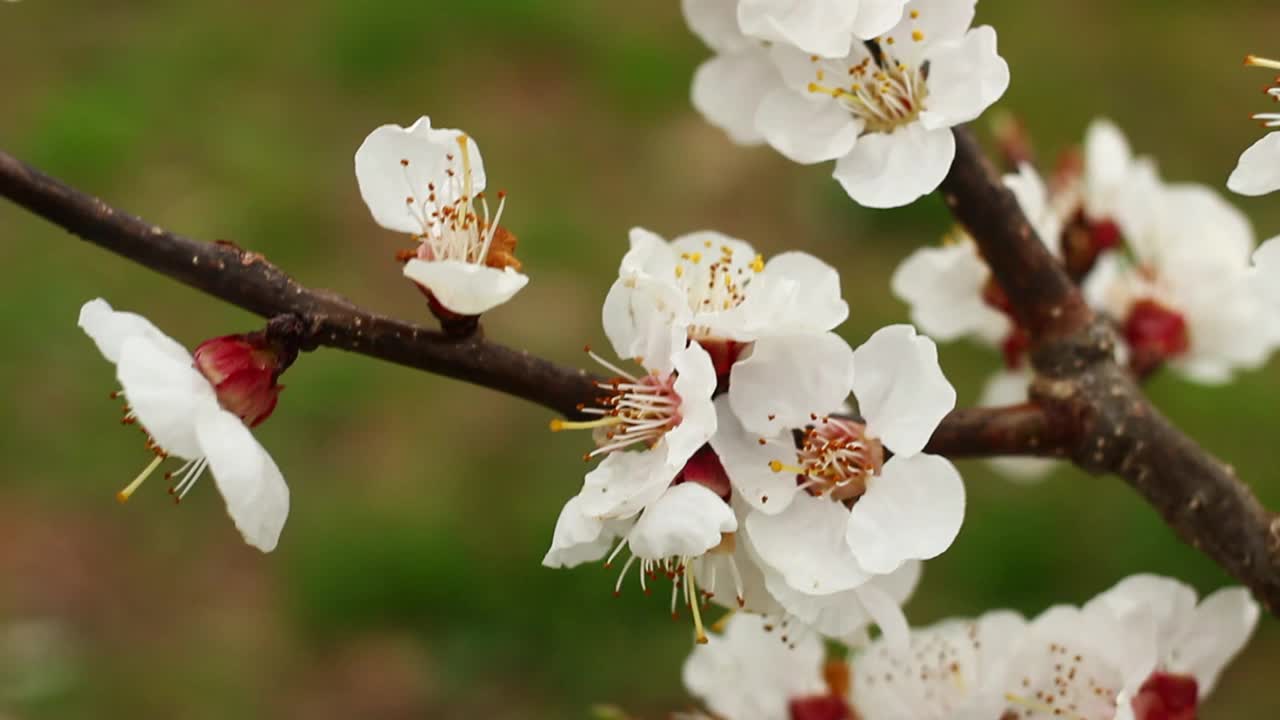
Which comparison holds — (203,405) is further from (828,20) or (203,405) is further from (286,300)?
(828,20)

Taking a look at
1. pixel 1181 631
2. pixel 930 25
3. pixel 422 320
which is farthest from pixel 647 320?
pixel 422 320

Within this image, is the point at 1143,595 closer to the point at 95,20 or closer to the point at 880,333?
the point at 880,333

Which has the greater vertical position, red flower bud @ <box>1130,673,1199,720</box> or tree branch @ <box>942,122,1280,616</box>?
tree branch @ <box>942,122,1280,616</box>

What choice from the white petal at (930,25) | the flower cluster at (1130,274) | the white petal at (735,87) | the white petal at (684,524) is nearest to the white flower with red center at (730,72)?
the white petal at (735,87)

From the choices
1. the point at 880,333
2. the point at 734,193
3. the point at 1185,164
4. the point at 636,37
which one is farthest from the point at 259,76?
the point at 880,333

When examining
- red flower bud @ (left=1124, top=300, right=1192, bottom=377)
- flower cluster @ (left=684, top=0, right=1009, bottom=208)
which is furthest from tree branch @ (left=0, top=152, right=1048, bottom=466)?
red flower bud @ (left=1124, top=300, right=1192, bottom=377)

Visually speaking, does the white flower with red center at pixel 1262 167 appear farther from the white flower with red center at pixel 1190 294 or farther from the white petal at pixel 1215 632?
the white flower with red center at pixel 1190 294

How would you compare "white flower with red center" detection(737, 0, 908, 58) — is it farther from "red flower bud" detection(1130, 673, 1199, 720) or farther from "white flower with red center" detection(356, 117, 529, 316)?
"red flower bud" detection(1130, 673, 1199, 720)
